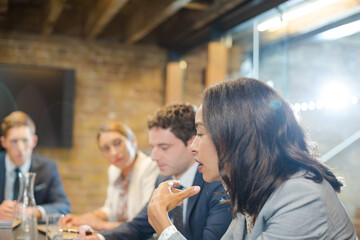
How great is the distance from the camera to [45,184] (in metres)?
3.04

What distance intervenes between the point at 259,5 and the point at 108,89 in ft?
7.66

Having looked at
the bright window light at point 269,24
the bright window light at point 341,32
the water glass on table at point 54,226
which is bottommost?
the water glass on table at point 54,226

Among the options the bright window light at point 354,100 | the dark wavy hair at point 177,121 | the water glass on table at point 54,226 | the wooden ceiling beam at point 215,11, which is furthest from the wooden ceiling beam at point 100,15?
the water glass on table at point 54,226

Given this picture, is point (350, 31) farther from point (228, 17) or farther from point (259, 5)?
point (228, 17)

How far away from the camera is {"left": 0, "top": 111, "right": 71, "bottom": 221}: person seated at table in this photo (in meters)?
2.97

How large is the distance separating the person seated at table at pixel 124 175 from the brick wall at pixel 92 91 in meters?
1.97

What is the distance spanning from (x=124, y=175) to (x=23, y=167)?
713 millimetres

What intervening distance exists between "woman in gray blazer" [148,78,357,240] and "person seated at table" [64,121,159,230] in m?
1.56

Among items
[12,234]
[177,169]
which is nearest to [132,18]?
[177,169]

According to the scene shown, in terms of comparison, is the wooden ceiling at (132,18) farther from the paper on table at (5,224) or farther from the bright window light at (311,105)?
the paper on table at (5,224)

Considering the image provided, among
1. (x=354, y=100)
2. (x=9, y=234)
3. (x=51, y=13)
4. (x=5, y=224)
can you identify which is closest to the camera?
(x=9, y=234)

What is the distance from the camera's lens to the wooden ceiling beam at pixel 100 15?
3.86 meters

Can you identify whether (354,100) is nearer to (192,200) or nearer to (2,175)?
(192,200)

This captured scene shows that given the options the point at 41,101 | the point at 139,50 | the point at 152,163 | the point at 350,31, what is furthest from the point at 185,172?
the point at 139,50
